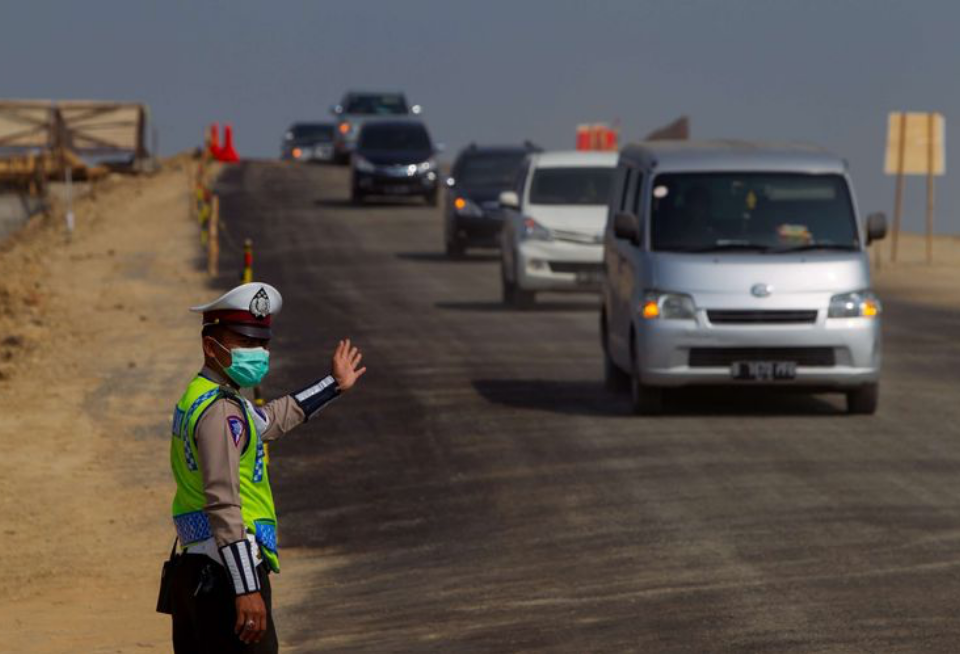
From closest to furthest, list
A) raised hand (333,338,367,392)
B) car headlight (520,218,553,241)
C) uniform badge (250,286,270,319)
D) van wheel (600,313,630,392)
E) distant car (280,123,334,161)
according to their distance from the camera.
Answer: uniform badge (250,286,270,319) < raised hand (333,338,367,392) < van wheel (600,313,630,392) < car headlight (520,218,553,241) < distant car (280,123,334,161)

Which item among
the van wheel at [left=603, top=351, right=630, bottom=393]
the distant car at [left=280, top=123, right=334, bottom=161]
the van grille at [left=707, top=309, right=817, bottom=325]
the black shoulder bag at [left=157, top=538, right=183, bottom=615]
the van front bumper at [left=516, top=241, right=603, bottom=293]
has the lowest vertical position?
the distant car at [left=280, top=123, right=334, bottom=161]

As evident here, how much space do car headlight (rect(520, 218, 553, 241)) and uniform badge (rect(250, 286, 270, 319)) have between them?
21.0m

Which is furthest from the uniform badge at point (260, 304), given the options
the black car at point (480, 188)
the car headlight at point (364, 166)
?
the car headlight at point (364, 166)

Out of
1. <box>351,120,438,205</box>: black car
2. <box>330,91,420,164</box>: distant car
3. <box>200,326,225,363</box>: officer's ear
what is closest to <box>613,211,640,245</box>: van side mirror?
<box>200,326,225,363</box>: officer's ear

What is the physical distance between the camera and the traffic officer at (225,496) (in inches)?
239

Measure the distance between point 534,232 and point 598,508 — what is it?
14.3 metres

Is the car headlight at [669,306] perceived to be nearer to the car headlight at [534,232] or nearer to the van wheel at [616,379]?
the van wheel at [616,379]

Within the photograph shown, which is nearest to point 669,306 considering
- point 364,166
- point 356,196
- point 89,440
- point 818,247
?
point 818,247

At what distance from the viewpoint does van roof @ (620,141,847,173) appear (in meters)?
17.2

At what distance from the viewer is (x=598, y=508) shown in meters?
13.2

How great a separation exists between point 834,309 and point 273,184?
41.3 m

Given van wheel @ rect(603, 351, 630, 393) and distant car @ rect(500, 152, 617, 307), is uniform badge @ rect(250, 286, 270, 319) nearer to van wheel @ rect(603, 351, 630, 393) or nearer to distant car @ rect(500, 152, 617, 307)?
van wheel @ rect(603, 351, 630, 393)

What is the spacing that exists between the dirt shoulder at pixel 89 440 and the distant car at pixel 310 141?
31499 millimetres

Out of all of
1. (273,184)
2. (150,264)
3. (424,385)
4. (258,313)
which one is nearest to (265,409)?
(258,313)
